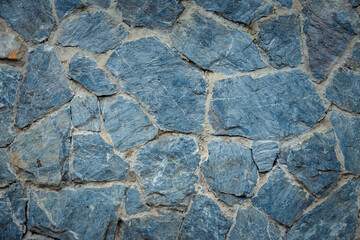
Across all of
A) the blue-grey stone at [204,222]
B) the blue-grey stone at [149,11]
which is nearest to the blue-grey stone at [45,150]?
A: the blue-grey stone at [149,11]

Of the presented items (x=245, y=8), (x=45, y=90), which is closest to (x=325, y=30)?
(x=245, y=8)

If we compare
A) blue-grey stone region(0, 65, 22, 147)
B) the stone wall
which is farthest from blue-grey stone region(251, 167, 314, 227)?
blue-grey stone region(0, 65, 22, 147)

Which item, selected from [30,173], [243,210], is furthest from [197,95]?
[30,173]

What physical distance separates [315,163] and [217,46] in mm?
965

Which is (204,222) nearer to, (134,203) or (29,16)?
(134,203)

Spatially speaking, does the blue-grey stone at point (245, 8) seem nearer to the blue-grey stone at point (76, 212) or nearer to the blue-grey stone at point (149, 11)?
the blue-grey stone at point (149, 11)

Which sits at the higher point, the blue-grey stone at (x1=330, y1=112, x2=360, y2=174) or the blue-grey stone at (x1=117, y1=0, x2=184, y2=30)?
the blue-grey stone at (x1=117, y1=0, x2=184, y2=30)

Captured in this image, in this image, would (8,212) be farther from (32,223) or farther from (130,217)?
(130,217)

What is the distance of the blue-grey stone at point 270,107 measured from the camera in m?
2.19

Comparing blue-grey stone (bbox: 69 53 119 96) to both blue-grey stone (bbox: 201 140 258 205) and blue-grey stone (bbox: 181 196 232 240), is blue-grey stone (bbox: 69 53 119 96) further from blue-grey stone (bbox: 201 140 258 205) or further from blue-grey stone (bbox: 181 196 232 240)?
blue-grey stone (bbox: 181 196 232 240)

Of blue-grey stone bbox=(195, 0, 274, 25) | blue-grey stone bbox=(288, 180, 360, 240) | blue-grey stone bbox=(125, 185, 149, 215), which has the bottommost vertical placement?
blue-grey stone bbox=(125, 185, 149, 215)

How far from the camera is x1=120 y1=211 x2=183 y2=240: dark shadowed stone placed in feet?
7.17

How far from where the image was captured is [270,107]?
7.21ft

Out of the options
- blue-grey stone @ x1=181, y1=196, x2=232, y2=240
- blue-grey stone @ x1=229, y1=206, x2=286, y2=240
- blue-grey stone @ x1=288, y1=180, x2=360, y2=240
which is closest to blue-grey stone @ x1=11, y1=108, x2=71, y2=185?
blue-grey stone @ x1=181, y1=196, x2=232, y2=240
